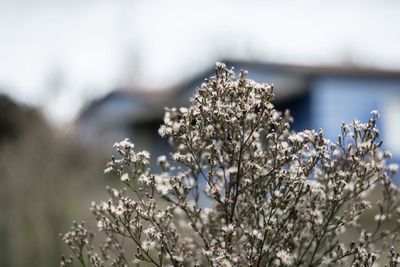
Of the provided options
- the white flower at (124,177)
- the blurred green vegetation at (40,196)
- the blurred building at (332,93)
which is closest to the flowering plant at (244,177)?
the white flower at (124,177)

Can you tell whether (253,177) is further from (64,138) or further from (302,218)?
(64,138)

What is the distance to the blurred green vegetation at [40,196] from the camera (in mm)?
10719

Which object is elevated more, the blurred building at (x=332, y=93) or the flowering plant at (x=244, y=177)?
the blurred building at (x=332, y=93)

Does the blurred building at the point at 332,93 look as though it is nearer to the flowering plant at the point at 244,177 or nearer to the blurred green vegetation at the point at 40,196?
the blurred green vegetation at the point at 40,196

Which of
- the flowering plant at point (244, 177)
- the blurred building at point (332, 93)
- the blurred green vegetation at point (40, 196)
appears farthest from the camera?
the blurred building at point (332, 93)

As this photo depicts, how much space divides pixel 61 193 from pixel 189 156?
8.30 metres

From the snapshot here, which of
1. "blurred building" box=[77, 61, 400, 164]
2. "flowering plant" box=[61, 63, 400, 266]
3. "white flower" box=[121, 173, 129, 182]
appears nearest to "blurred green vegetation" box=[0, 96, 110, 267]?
"blurred building" box=[77, 61, 400, 164]

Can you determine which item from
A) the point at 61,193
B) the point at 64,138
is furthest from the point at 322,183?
the point at 64,138

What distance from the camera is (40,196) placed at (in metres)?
11.3

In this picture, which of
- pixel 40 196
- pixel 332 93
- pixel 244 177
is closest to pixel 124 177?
pixel 244 177

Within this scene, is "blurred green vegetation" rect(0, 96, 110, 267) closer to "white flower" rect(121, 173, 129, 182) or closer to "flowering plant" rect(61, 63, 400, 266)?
"flowering plant" rect(61, 63, 400, 266)

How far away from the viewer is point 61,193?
11.4 meters

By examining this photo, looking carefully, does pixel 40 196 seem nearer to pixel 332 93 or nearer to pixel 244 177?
pixel 244 177

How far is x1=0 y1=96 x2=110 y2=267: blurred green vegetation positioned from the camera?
35.2ft
